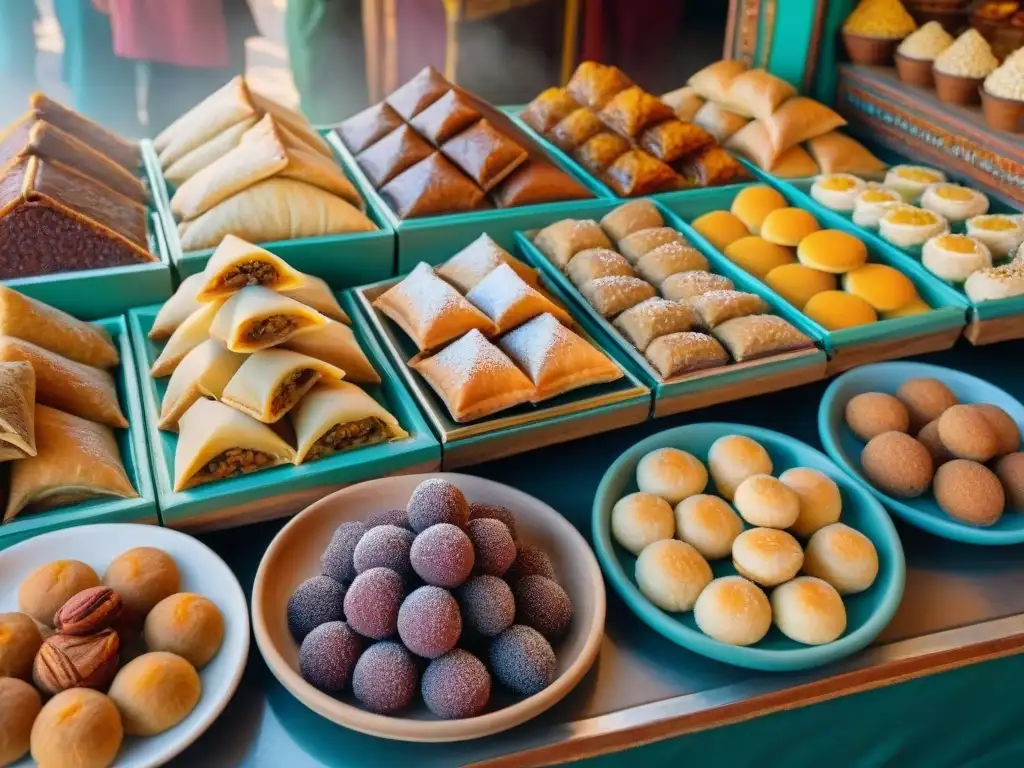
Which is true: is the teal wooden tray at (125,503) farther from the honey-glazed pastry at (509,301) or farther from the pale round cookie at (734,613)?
the pale round cookie at (734,613)

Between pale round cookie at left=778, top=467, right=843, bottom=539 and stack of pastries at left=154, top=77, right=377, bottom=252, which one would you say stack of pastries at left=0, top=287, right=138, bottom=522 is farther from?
pale round cookie at left=778, top=467, right=843, bottom=539

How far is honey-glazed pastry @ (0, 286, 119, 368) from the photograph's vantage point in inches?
60.6

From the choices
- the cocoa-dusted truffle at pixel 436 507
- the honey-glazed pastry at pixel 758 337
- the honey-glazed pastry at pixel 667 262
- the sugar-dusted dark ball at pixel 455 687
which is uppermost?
the cocoa-dusted truffle at pixel 436 507

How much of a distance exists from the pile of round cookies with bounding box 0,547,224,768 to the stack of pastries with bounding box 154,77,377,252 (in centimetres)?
93

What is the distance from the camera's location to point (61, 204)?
68.8 inches

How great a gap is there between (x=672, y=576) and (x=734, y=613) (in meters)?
0.10

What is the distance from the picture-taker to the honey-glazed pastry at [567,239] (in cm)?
202

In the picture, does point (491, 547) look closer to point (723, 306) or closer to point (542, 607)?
point (542, 607)

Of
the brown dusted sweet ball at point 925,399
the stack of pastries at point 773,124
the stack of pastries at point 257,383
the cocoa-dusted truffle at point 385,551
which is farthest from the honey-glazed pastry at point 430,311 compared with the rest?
the stack of pastries at point 773,124

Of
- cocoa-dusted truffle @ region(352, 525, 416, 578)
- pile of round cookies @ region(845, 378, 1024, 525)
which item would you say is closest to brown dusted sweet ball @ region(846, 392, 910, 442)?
pile of round cookies @ region(845, 378, 1024, 525)

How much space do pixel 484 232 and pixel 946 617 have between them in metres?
1.32

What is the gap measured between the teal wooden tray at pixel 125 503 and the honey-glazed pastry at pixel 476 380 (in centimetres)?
52

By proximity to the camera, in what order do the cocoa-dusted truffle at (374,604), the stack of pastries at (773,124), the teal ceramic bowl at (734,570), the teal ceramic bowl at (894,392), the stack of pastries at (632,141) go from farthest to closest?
1. the stack of pastries at (773,124)
2. the stack of pastries at (632,141)
3. the teal ceramic bowl at (894,392)
4. the teal ceramic bowl at (734,570)
5. the cocoa-dusted truffle at (374,604)

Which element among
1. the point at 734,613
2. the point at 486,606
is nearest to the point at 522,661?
the point at 486,606
